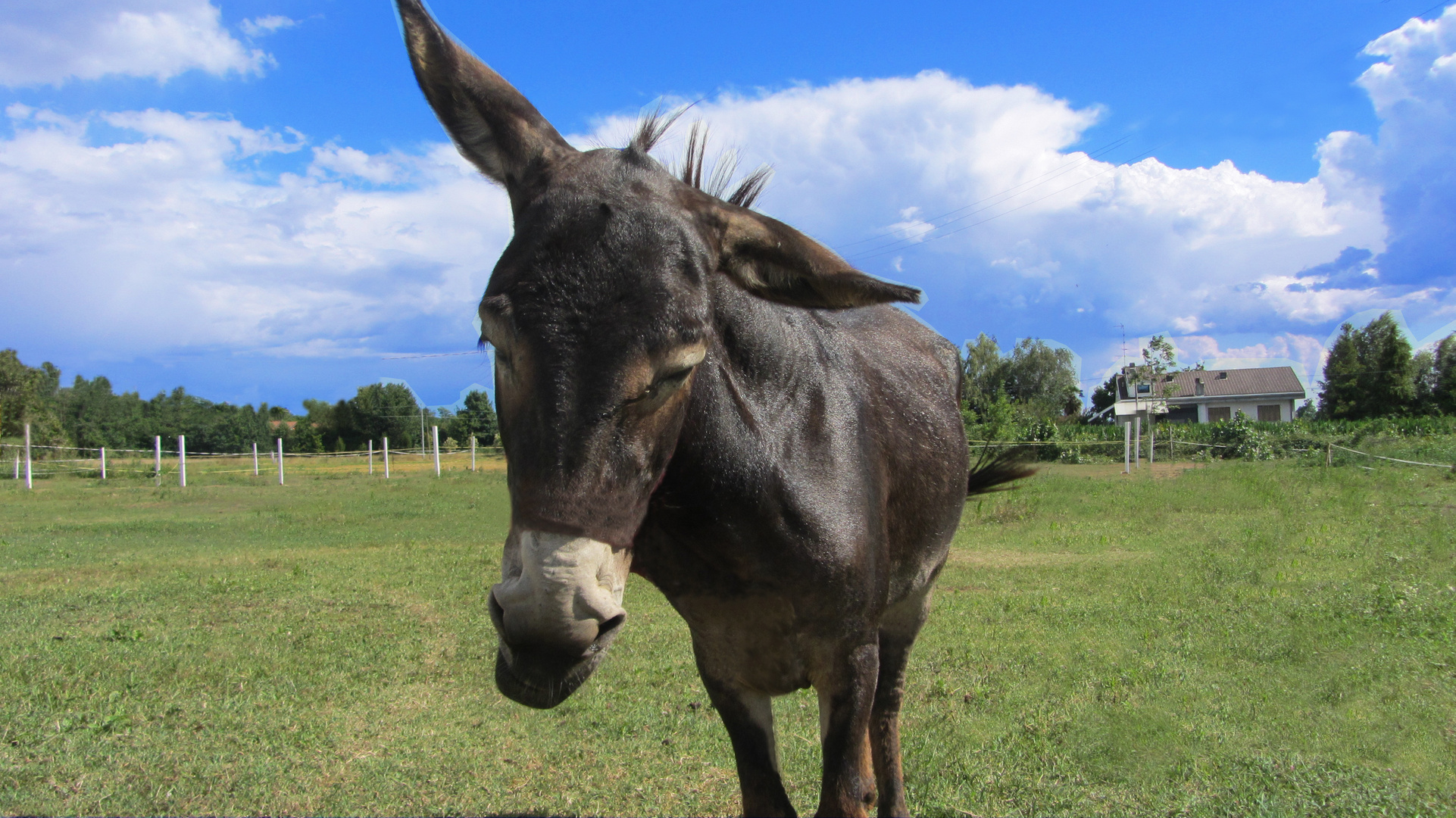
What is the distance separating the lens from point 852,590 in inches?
97.1

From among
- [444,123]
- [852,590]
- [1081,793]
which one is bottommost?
[1081,793]

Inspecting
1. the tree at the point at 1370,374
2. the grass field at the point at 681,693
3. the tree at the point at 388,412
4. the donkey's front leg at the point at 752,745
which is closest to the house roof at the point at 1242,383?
the tree at the point at 1370,374

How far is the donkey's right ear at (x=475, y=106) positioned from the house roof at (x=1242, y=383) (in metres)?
74.8

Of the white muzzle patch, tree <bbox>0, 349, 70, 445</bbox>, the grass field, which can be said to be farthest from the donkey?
tree <bbox>0, 349, 70, 445</bbox>

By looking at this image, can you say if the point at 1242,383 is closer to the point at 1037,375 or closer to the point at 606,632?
the point at 1037,375

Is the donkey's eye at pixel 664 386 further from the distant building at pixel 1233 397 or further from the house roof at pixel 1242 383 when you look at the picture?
the house roof at pixel 1242 383

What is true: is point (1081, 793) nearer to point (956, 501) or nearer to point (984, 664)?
point (956, 501)

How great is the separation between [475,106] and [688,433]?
3.77 ft

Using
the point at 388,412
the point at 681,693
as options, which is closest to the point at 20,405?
the point at 388,412

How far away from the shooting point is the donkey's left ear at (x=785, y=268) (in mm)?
2180

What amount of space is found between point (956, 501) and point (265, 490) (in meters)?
24.6

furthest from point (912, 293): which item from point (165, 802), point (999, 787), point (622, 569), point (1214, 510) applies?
point (1214, 510)

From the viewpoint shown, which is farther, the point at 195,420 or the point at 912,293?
the point at 195,420

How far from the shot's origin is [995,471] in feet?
18.0
